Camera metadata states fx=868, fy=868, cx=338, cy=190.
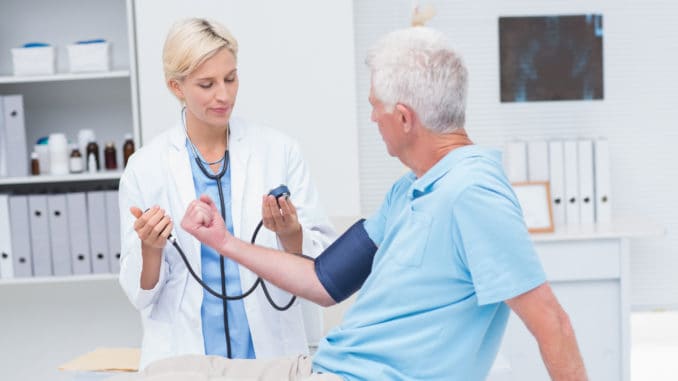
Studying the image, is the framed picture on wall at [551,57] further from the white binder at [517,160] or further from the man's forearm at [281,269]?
the man's forearm at [281,269]

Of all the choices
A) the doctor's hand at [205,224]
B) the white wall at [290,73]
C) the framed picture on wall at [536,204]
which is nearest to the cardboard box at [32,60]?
the white wall at [290,73]

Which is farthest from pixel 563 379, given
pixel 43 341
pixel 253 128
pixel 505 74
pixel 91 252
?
pixel 43 341

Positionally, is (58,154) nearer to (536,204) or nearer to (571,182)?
(536,204)

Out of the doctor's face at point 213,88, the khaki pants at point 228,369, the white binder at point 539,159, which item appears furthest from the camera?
the white binder at point 539,159

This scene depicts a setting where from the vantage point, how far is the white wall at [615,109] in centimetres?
356

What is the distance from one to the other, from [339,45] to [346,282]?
156 centimetres

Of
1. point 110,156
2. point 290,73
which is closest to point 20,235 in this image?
point 110,156

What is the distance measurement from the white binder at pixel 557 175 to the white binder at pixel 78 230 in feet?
5.73

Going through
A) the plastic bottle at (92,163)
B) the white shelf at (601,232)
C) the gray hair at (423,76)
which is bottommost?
the white shelf at (601,232)

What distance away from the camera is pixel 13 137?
307cm

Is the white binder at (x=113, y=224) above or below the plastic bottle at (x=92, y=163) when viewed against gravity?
below

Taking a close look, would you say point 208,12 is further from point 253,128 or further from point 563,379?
point 563,379

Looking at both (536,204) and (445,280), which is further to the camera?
(536,204)

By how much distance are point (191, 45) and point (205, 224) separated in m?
0.44
